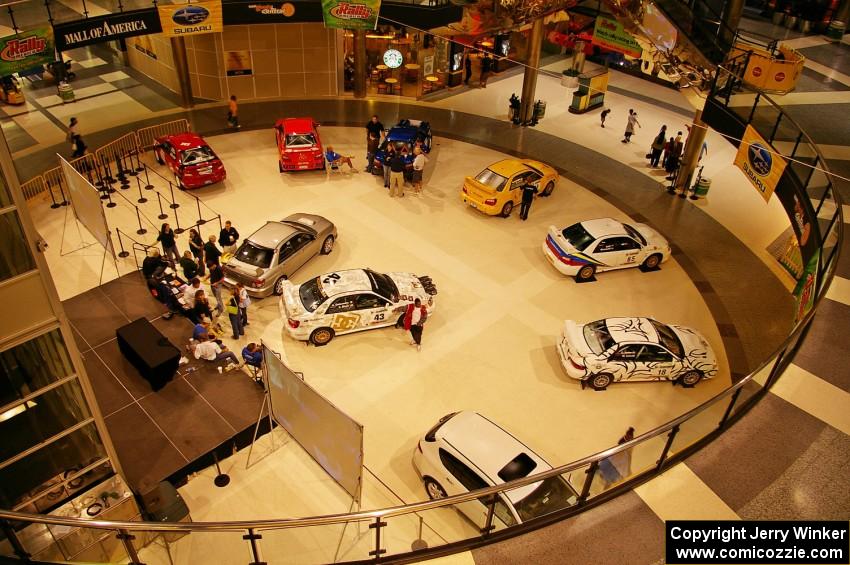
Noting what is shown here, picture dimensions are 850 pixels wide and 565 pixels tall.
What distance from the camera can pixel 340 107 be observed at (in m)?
26.2

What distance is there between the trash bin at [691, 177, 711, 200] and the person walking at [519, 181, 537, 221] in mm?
5812

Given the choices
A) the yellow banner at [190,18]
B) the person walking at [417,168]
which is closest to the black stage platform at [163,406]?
the person walking at [417,168]

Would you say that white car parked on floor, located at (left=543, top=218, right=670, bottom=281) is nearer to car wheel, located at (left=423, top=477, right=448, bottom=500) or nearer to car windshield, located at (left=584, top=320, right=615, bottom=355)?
car windshield, located at (left=584, top=320, right=615, bottom=355)

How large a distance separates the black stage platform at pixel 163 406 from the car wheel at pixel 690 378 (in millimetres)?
8833

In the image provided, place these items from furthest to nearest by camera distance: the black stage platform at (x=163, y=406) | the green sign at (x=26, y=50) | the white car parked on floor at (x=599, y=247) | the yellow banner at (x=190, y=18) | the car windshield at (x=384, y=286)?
the yellow banner at (x=190, y=18) → the green sign at (x=26, y=50) → the white car parked on floor at (x=599, y=247) → the car windshield at (x=384, y=286) → the black stage platform at (x=163, y=406)

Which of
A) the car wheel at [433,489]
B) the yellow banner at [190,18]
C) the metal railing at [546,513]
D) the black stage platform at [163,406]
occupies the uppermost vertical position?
the yellow banner at [190,18]

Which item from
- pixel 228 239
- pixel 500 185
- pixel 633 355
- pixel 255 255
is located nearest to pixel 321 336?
pixel 255 255

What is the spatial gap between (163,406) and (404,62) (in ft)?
64.2

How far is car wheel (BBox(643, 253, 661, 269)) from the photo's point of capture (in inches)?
694

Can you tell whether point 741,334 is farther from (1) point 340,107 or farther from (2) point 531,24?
(1) point 340,107

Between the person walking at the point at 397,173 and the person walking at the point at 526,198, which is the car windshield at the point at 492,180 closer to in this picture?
the person walking at the point at 526,198

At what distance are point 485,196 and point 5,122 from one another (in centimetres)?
1810

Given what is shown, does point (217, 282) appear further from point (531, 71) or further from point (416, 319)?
→ point (531, 71)

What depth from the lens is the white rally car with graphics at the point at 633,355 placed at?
1358 centimetres
